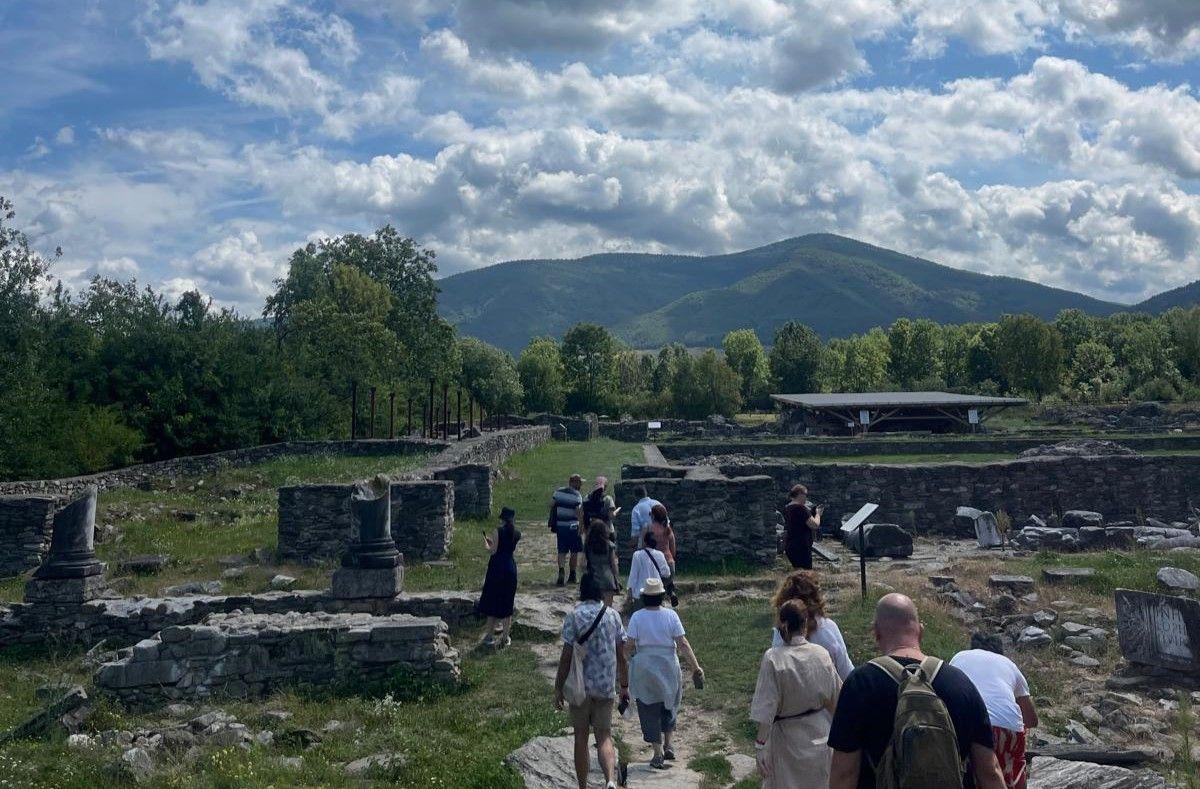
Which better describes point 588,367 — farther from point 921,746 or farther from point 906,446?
point 921,746

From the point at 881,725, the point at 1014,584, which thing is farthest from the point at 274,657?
the point at 1014,584

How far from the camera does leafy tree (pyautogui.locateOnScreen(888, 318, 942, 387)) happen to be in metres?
91.9

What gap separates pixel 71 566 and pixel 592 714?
8763mm

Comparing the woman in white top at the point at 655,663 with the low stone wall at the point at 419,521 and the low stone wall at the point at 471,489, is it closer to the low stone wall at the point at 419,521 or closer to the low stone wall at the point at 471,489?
the low stone wall at the point at 419,521

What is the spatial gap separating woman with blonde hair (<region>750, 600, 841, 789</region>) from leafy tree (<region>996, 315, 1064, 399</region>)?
8382 centimetres

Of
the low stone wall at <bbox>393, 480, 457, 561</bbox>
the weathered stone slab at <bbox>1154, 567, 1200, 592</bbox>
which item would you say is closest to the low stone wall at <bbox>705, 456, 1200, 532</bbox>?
the weathered stone slab at <bbox>1154, 567, 1200, 592</bbox>

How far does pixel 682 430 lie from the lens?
58.1m

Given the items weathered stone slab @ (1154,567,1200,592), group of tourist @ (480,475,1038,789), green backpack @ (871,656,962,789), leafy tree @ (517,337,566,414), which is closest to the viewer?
green backpack @ (871,656,962,789)

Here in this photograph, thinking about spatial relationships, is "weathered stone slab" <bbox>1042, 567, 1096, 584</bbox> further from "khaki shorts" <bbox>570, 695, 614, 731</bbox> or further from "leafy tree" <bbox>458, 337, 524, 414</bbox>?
"leafy tree" <bbox>458, 337, 524, 414</bbox>

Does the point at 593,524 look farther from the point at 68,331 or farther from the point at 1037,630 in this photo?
the point at 68,331

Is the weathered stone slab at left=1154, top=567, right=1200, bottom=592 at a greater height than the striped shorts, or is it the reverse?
the striped shorts

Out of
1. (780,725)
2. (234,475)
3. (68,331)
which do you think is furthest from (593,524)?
(68,331)

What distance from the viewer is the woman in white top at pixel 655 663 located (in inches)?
285

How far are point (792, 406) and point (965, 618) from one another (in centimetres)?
4512
